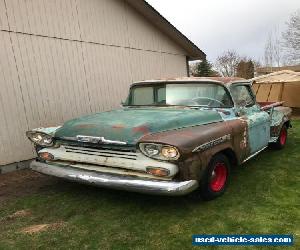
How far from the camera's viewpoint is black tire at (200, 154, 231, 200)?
4531 millimetres

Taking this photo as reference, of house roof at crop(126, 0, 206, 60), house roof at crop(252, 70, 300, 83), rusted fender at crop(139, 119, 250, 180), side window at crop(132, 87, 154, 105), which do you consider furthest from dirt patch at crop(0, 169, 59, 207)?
house roof at crop(252, 70, 300, 83)

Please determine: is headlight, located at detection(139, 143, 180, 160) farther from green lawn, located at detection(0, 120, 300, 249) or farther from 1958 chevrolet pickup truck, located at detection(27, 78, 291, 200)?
green lawn, located at detection(0, 120, 300, 249)

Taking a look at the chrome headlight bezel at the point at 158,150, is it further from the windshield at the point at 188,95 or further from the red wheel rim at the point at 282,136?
the red wheel rim at the point at 282,136

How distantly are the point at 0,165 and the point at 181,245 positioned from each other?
183 inches

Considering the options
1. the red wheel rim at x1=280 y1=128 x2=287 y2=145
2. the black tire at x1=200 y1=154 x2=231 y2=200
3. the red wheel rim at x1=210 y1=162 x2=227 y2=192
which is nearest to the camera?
the black tire at x1=200 y1=154 x2=231 y2=200

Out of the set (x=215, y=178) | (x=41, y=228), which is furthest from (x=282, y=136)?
(x=41, y=228)

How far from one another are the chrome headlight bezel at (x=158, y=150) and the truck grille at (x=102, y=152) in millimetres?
165

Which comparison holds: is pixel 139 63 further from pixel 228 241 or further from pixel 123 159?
pixel 228 241

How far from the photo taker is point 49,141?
515cm

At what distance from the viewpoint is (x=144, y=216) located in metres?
4.42

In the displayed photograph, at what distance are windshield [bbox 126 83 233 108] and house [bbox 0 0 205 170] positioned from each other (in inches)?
109

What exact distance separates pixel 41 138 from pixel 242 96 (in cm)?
344

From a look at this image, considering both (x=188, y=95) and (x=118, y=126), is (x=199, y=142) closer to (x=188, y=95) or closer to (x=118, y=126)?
(x=118, y=126)

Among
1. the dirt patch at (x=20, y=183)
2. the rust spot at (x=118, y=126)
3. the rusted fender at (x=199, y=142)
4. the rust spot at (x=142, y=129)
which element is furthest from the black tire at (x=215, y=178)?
the dirt patch at (x=20, y=183)
